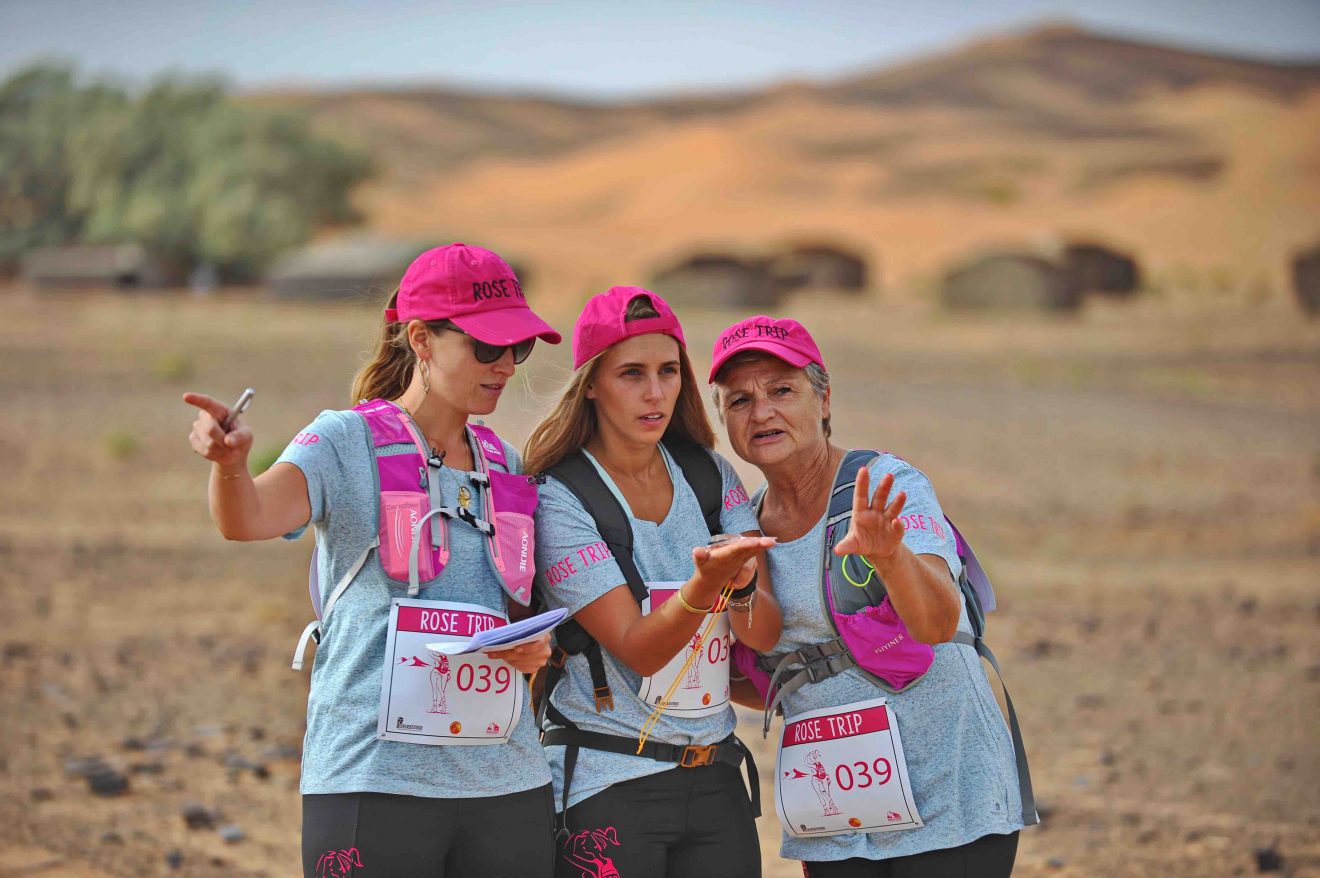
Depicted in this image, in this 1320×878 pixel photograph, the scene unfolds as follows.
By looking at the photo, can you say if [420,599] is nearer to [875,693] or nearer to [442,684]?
[442,684]

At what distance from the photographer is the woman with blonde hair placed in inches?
107

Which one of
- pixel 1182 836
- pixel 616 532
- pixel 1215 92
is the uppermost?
pixel 1215 92

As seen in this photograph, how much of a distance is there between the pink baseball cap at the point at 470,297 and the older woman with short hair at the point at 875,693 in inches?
20.0

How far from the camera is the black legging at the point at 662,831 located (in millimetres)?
2713

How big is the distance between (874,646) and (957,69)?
9025 cm

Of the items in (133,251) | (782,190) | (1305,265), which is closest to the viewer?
(1305,265)

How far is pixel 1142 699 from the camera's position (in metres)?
7.71

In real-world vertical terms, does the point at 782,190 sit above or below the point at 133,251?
above

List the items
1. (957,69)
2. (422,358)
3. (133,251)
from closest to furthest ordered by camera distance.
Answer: (422,358)
(133,251)
(957,69)

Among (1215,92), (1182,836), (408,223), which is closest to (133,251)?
(408,223)

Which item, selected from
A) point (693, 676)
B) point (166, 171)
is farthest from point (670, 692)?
point (166, 171)

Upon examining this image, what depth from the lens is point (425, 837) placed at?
249cm

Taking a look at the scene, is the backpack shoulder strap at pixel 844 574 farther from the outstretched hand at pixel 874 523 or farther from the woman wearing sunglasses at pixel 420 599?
the woman wearing sunglasses at pixel 420 599

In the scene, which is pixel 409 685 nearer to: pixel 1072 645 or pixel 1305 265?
pixel 1072 645
